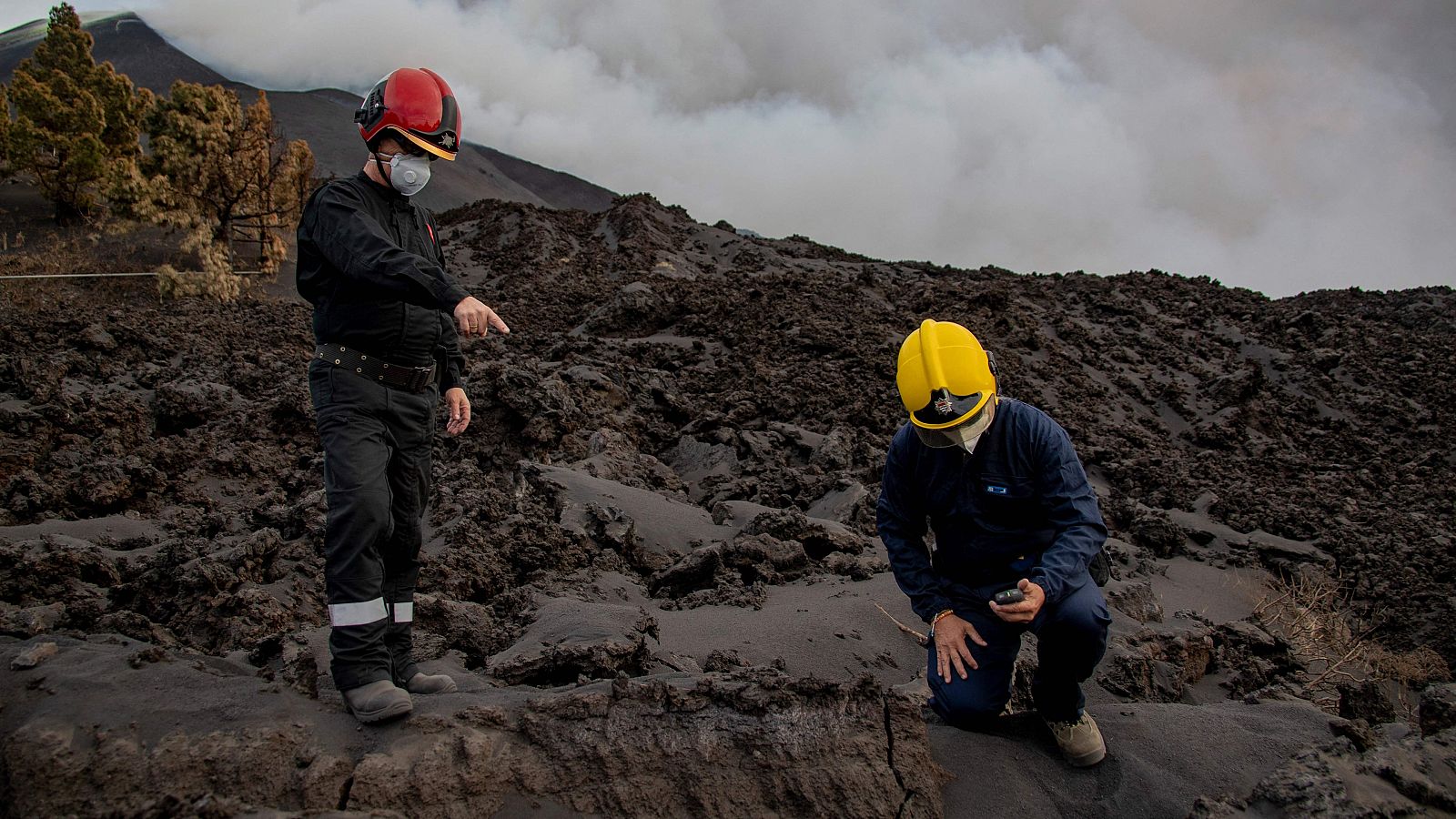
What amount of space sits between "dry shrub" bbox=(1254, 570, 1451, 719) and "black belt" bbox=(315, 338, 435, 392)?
446cm

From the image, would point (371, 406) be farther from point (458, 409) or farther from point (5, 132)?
point (5, 132)

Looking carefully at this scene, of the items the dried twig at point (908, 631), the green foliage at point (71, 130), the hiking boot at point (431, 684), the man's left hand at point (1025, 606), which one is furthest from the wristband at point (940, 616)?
the green foliage at point (71, 130)

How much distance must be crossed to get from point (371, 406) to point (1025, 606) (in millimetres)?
2101

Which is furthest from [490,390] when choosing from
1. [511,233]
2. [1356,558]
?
[511,233]

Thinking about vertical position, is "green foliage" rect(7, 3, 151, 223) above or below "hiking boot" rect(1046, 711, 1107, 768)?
above

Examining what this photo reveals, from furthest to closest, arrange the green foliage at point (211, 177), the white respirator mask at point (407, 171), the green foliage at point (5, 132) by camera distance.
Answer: the green foliage at point (5, 132) → the green foliage at point (211, 177) → the white respirator mask at point (407, 171)

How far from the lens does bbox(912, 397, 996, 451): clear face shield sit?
2.77m

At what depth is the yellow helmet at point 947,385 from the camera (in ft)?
8.97

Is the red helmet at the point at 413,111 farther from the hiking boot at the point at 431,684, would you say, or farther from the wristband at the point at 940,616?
the wristband at the point at 940,616

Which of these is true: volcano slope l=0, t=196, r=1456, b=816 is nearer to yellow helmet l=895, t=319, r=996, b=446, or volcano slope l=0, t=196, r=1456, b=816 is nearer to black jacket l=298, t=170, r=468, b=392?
yellow helmet l=895, t=319, r=996, b=446

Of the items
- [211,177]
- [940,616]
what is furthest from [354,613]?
[211,177]

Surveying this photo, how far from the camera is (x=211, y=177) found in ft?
72.0

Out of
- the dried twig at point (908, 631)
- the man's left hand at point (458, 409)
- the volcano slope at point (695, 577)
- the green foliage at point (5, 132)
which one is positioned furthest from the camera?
the green foliage at point (5, 132)

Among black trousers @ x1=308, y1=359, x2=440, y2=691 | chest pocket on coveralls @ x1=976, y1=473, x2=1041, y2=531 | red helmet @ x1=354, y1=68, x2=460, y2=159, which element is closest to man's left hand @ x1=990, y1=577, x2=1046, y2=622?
chest pocket on coveralls @ x1=976, y1=473, x2=1041, y2=531
